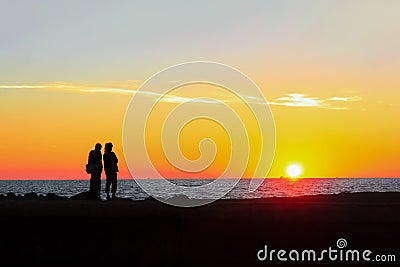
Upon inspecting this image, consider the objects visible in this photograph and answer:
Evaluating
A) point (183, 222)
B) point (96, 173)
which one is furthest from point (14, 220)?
point (96, 173)

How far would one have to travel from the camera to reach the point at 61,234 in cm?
1414

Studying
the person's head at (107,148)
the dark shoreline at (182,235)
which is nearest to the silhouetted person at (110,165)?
the person's head at (107,148)

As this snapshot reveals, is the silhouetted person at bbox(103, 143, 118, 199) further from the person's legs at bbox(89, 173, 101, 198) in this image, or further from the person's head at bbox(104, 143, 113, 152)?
the person's legs at bbox(89, 173, 101, 198)

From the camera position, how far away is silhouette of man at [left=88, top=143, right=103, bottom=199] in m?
20.8

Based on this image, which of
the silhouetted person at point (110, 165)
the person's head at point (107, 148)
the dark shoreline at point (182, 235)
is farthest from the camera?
the person's head at point (107, 148)

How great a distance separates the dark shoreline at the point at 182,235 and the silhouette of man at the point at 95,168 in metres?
5.79

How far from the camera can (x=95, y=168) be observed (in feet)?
68.2

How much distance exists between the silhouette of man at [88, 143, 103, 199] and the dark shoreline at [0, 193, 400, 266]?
5786 millimetres

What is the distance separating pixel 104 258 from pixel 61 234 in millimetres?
1091

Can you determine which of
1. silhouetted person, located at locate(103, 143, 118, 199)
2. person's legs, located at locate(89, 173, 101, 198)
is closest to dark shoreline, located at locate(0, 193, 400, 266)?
silhouetted person, located at locate(103, 143, 118, 199)

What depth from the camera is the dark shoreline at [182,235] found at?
13547 mm

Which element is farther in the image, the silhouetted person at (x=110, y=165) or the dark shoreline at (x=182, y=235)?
the silhouetted person at (x=110, y=165)

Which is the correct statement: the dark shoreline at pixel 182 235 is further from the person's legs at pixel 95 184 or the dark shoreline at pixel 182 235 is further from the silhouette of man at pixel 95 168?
the person's legs at pixel 95 184

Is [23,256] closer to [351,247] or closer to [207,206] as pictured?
[207,206]
